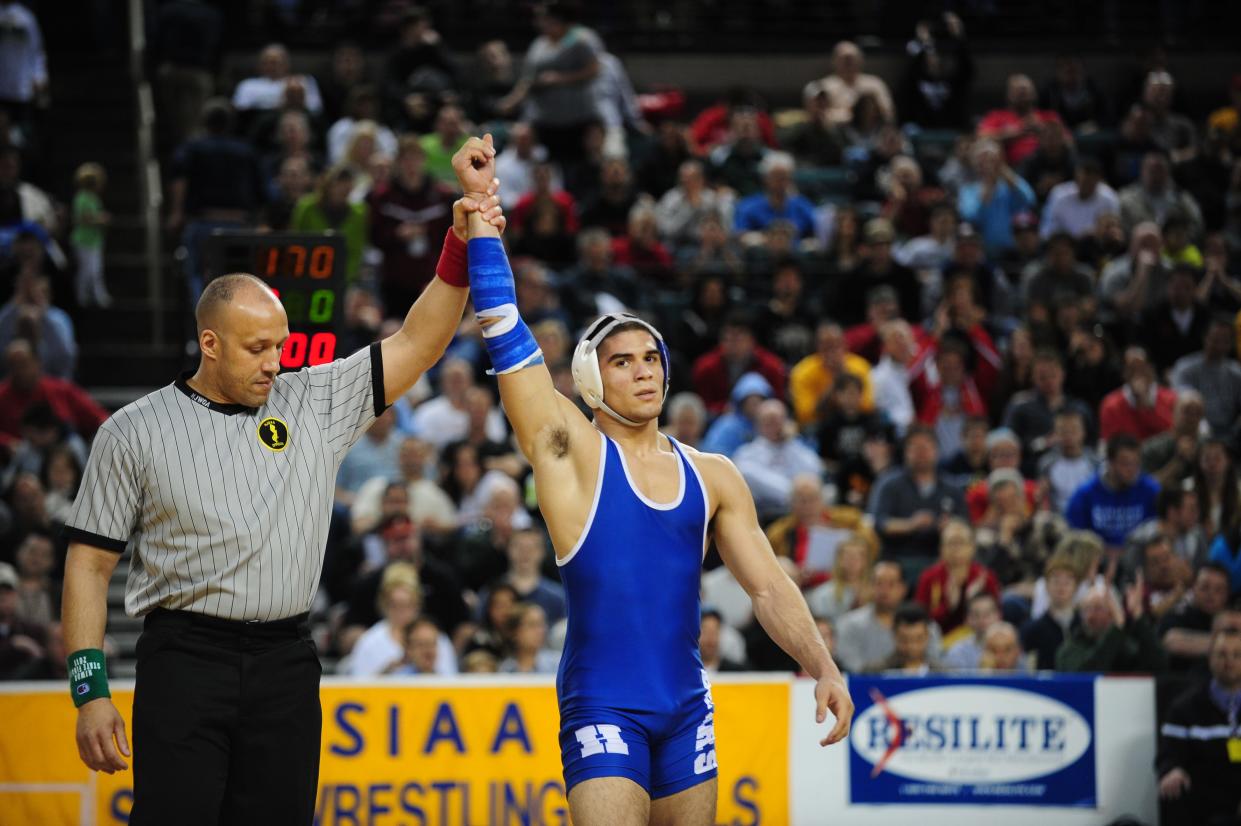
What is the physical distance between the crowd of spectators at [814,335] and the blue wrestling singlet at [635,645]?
4626 mm

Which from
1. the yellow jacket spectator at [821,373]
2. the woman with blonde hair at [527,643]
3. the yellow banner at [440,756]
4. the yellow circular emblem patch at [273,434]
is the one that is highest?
the yellow jacket spectator at [821,373]

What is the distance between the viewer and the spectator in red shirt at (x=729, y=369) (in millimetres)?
13852

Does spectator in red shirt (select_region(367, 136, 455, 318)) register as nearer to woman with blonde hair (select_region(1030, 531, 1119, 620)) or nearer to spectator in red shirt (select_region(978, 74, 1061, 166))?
spectator in red shirt (select_region(978, 74, 1061, 166))

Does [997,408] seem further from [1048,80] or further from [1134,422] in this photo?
[1048,80]

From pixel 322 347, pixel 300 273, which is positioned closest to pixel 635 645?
pixel 322 347

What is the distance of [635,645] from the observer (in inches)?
207

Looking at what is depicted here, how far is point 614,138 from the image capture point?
16.7 meters

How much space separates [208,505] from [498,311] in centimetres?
102

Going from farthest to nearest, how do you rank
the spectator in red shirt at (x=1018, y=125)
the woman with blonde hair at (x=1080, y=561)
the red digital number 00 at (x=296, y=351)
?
the spectator in red shirt at (x=1018, y=125)
the woman with blonde hair at (x=1080, y=561)
the red digital number 00 at (x=296, y=351)

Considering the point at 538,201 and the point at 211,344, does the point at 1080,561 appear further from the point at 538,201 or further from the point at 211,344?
the point at 211,344

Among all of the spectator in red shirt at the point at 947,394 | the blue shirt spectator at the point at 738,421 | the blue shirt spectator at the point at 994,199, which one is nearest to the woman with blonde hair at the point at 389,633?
the blue shirt spectator at the point at 738,421

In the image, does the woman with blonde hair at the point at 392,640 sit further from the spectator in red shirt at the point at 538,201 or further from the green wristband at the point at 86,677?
the green wristband at the point at 86,677

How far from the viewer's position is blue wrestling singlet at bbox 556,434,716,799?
519 cm

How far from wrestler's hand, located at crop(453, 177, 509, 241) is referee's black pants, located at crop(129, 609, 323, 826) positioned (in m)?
1.30
